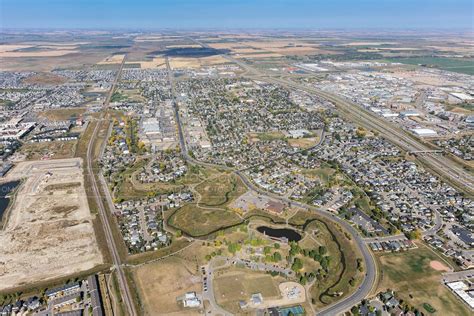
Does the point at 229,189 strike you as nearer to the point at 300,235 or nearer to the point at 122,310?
the point at 300,235

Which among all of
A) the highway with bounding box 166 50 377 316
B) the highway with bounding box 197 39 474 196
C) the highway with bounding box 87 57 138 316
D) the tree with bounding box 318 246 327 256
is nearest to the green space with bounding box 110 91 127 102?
the highway with bounding box 87 57 138 316

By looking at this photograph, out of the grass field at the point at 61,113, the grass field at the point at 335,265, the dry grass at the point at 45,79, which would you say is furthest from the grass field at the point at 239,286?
the dry grass at the point at 45,79

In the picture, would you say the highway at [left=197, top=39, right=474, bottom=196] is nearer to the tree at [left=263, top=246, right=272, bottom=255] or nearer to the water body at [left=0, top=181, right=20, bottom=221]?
the tree at [left=263, top=246, right=272, bottom=255]

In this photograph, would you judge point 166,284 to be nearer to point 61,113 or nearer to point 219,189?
point 219,189

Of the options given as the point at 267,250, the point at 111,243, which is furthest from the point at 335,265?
the point at 111,243

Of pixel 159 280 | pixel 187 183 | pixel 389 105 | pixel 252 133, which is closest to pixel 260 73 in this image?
pixel 389 105
